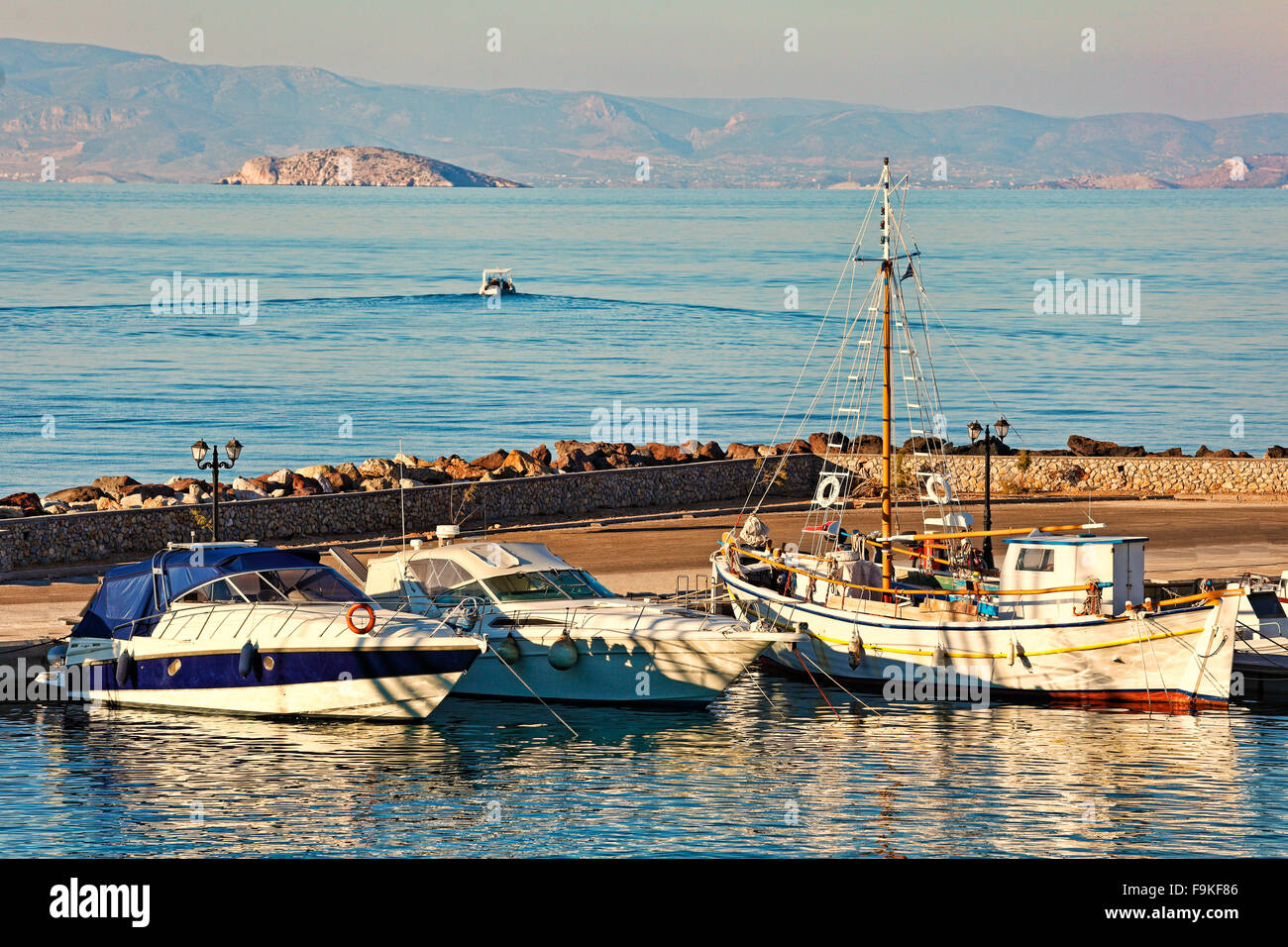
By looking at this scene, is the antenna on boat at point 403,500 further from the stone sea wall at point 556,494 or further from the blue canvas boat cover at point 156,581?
the blue canvas boat cover at point 156,581

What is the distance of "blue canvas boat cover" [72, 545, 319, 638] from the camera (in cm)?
2303

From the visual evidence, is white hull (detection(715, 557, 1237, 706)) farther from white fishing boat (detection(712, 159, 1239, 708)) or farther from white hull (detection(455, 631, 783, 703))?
white hull (detection(455, 631, 783, 703))

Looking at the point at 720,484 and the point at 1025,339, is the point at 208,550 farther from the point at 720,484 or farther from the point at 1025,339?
the point at 1025,339

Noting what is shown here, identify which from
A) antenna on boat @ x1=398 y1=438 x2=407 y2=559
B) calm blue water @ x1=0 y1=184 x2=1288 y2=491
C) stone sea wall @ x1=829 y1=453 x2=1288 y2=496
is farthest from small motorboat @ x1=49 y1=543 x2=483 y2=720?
calm blue water @ x1=0 y1=184 x2=1288 y2=491

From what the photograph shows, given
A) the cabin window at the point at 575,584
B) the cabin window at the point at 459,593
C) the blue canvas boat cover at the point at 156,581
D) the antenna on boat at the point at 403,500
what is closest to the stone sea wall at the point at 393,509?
the antenna on boat at the point at 403,500

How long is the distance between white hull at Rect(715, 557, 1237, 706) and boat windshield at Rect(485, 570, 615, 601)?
3.87 metres

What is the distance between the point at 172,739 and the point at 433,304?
129229 mm

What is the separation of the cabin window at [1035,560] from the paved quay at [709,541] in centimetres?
632

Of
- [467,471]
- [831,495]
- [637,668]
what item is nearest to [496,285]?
[467,471]

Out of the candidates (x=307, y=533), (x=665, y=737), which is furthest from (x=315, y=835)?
(x=307, y=533)

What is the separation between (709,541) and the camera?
36.6 metres

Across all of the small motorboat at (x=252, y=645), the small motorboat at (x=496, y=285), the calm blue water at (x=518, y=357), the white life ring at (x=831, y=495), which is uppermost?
the small motorboat at (x=496, y=285)

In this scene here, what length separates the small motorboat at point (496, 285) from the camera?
484 feet
